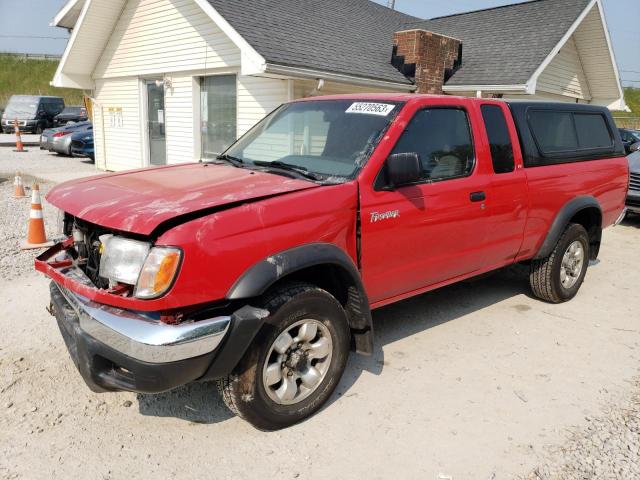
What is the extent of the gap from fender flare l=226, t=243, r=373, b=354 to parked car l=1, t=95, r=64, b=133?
93.1 ft

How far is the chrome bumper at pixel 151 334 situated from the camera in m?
2.50

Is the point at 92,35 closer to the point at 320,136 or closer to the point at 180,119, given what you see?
the point at 180,119

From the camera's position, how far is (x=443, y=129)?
393cm

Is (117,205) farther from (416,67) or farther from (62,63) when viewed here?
(62,63)

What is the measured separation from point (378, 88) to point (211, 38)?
3725 mm

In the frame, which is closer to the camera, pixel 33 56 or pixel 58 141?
pixel 58 141

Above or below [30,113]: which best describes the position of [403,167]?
below

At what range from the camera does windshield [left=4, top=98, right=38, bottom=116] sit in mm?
26734

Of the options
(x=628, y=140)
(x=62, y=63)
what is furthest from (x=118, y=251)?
(x=628, y=140)

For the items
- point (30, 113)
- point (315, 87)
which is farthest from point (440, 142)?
point (30, 113)

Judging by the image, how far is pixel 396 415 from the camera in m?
3.30

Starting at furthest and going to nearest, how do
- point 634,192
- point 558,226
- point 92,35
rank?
point 92,35 → point 634,192 → point 558,226

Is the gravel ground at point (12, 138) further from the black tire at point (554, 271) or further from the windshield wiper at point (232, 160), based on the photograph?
the black tire at point (554, 271)

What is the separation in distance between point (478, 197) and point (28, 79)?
189 feet
